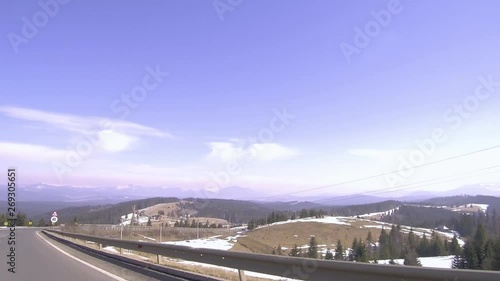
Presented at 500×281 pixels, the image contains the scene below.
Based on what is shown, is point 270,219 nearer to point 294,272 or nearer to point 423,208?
point 423,208

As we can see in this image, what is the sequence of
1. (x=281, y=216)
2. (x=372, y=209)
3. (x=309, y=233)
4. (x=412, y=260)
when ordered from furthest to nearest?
1. (x=372, y=209)
2. (x=281, y=216)
3. (x=309, y=233)
4. (x=412, y=260)

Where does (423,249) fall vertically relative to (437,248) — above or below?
below

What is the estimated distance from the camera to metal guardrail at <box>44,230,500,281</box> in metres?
5.58

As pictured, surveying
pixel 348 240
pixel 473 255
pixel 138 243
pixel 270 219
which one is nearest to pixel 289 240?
pixel 348 240

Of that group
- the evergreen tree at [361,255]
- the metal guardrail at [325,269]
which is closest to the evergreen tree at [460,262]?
the evergreen tree at [361,255]

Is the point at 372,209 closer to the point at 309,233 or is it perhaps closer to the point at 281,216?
the point at 281,216

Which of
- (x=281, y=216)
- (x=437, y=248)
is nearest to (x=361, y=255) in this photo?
(x=437, y=248)

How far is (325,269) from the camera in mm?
7629

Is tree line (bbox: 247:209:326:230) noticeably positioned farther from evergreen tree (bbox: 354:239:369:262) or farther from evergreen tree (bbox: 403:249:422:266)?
evergreen tree (bbox: 403:249:422:266)

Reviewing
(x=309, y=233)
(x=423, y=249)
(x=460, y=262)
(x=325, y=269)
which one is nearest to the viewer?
(x=325, y=269)

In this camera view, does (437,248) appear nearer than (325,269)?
No

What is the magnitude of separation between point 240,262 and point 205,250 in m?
2.42

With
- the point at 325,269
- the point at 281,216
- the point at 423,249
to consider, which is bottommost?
the point at 423,249

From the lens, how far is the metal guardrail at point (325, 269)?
5582 mm
